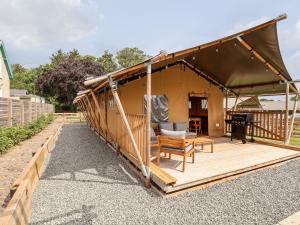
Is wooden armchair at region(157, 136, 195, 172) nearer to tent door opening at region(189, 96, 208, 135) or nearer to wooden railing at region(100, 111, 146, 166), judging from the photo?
wooden railing at region(100, 111, 146, 166)

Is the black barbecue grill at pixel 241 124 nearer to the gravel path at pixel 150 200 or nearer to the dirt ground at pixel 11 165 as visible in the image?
the gravel path at pixel 150 200

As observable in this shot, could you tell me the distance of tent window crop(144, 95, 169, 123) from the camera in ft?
25.0

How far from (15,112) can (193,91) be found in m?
7.67

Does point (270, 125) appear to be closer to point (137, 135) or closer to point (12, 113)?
point (137, 135)

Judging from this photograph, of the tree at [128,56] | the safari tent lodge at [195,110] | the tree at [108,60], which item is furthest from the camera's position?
the tree at [128,56]

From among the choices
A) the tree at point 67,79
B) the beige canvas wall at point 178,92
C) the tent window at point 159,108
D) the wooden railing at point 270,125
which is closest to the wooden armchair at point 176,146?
the beige canvas wall at point 178,92

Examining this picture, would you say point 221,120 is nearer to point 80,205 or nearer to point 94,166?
point 94,166

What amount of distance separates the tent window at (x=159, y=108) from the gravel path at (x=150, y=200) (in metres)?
3.13

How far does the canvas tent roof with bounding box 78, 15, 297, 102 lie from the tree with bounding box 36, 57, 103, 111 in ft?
71.9

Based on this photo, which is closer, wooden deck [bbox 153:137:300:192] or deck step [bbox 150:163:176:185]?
deck step [bbox 150:163:176:185]

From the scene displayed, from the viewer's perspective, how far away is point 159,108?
7797 mm

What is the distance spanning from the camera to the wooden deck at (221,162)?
12.8 ft

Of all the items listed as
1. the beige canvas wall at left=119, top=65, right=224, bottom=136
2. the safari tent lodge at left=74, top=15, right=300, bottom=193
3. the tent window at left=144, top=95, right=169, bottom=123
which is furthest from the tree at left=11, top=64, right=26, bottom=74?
the tent window at left=144, top=95, right=169, bottom=123

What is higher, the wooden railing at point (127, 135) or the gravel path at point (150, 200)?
the wooden railing at point (127, 135)
